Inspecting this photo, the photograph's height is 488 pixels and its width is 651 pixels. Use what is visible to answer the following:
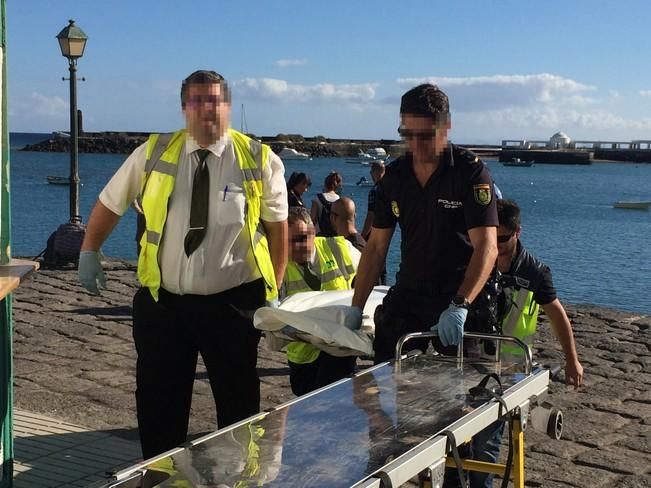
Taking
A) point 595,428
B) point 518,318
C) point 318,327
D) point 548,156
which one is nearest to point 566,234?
point 595,428

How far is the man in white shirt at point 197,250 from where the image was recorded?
183 inches

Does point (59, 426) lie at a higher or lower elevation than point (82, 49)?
lower

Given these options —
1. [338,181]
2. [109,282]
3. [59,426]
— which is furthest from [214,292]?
Answer: [109,282]

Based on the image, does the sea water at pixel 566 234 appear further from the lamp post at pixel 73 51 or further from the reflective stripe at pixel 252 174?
the reflective stripe at pixel 252 174

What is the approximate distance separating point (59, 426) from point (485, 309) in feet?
11.3

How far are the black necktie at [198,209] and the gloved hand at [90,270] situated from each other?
1.97 ft

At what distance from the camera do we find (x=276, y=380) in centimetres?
841

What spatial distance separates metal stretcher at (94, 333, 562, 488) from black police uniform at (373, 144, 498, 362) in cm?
30

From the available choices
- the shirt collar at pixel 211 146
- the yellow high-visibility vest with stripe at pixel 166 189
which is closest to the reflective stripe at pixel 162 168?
the yellow high-visibility vest with stripe at pixel 166 189

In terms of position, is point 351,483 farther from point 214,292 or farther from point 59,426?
point 59,426

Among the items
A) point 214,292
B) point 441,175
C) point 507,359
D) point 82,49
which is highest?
point 82,49

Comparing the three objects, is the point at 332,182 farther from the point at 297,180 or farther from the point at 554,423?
the point at 554,423

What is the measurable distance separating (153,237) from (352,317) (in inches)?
42.2

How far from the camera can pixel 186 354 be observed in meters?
4.85
